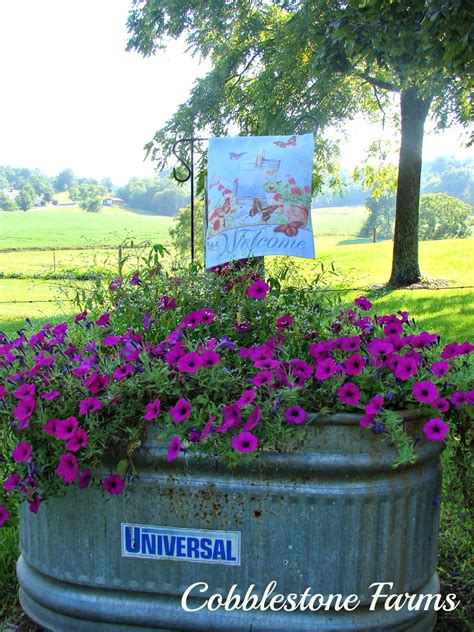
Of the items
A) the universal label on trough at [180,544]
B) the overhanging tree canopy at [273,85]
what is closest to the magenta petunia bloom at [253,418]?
the universal label on trough at [180,544]

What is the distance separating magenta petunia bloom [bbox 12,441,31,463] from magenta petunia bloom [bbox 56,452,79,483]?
0.10 meters

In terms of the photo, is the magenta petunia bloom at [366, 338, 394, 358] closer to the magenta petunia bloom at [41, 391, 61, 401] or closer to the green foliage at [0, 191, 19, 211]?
the magenta petunia bloom at [41, 391, 61, 401]

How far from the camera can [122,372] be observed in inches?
73.7

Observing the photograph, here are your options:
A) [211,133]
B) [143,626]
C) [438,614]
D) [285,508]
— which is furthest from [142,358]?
[211,133]

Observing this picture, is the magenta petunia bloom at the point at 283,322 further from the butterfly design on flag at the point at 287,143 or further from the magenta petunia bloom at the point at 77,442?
the butterfly design on flag at the point at 287,143

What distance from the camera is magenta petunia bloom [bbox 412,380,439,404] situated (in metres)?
1.77

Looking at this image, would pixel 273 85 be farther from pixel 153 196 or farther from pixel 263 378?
pixel 153 196

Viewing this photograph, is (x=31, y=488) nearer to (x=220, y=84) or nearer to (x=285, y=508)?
(x=285, y=508)

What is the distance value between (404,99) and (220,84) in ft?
12.6

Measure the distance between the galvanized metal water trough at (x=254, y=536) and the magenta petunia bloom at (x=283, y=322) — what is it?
0.61 metres

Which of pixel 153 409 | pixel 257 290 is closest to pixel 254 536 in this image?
pixel 153 409

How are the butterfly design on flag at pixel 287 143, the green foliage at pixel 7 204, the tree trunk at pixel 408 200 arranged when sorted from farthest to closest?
the green foliage at pixel 7 204, the tree trunk at pixel 408 200, the butterfly design on flag at pixel 287 143

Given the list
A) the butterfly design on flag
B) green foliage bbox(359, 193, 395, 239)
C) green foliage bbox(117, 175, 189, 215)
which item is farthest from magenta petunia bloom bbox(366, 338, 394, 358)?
green foliage bbox(117, 175, 189, 215)

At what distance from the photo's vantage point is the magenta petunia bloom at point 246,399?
5.71ft
